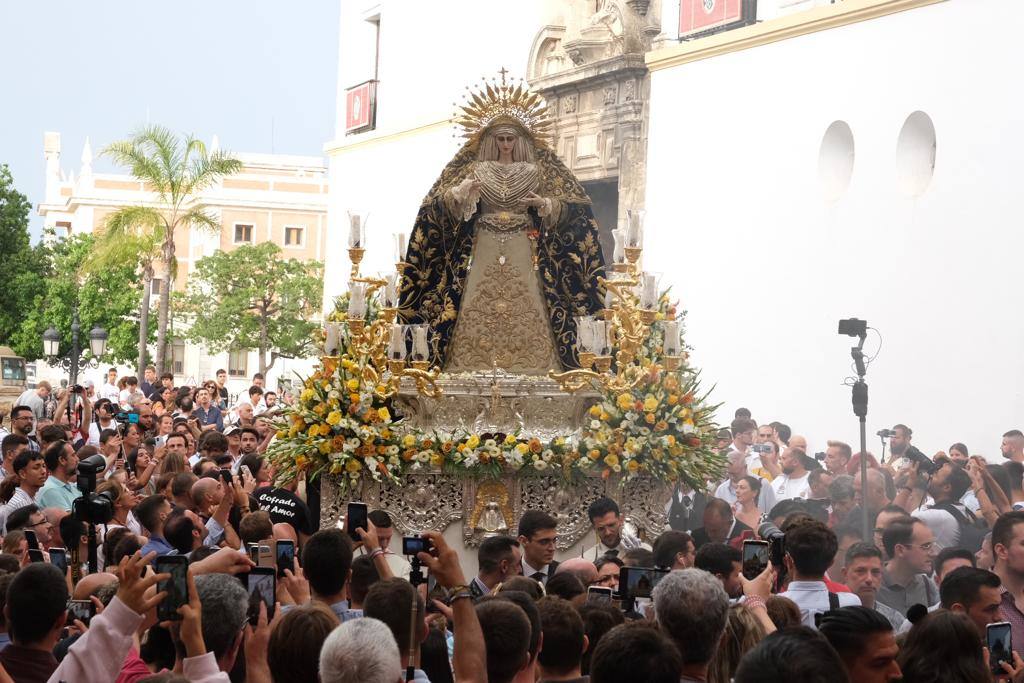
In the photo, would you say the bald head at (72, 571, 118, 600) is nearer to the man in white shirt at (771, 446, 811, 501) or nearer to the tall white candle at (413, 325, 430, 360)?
the tall white candle at (413, 325, 430, 360)

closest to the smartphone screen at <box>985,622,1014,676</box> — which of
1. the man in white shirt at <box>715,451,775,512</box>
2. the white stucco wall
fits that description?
the man in white shirt at <box>715,451,775,512</box>

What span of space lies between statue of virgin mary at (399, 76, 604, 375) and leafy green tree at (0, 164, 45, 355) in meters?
23.5

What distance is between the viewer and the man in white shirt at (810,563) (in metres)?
5.61

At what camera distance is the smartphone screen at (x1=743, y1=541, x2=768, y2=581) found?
558 centimetres

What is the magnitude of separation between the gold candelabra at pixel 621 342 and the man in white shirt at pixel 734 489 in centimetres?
117

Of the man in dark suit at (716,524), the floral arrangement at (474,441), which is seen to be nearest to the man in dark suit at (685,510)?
the floral arrangement at (474,441)

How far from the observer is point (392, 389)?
410 inches

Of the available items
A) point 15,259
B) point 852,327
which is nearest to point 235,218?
point 15,259

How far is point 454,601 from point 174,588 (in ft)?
2.82

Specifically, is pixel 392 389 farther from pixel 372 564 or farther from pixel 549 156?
pixel 372 564

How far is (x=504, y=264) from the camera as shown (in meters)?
11.0

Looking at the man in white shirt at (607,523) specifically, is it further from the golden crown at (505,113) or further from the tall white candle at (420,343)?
the golden crown at (505,113)

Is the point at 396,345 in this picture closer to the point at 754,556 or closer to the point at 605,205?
the point at 754,556

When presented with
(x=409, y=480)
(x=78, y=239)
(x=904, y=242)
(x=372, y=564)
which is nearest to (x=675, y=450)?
(x=409, y=480)
